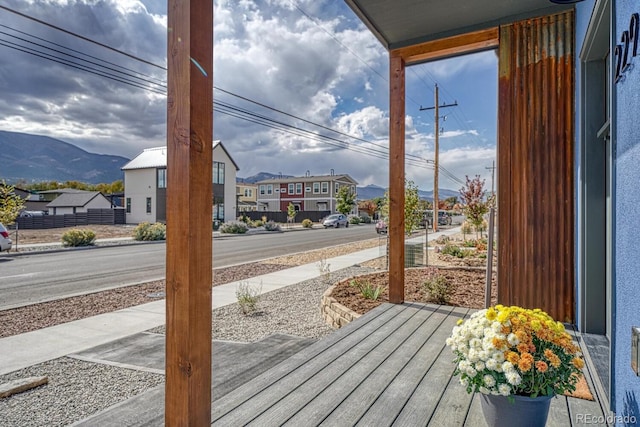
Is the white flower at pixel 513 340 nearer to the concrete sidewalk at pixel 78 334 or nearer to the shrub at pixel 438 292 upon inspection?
the shrub at pixel 438 292

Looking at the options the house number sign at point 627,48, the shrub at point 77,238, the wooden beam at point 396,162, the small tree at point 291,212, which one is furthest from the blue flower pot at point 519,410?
the small tree at point 291,212

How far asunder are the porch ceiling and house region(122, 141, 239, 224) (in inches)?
1074

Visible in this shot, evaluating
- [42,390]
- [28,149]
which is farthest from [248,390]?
[28,149]

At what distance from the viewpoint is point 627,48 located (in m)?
1.39

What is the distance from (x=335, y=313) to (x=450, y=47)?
3.36 m

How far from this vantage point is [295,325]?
14.8 feet

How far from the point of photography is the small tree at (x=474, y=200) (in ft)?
37.3

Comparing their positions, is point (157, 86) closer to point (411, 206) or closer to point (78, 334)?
point (411, 206)

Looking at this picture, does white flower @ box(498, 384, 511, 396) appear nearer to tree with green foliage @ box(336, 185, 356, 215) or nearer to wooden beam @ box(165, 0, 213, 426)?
wooden beam @ box(165, 0, 213, 426)

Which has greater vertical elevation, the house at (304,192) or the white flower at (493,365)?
the house at (304,192)

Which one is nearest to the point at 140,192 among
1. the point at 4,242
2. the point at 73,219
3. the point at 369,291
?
the point at 73,219

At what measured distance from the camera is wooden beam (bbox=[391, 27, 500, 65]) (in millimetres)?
3898

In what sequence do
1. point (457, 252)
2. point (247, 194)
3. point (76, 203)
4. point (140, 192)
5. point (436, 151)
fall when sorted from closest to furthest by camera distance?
point (457, 252) → point (436, 151) → point (140, 192) → point (76, 203) → point (247, 194)

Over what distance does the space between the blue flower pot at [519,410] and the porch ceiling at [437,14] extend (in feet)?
10.8
